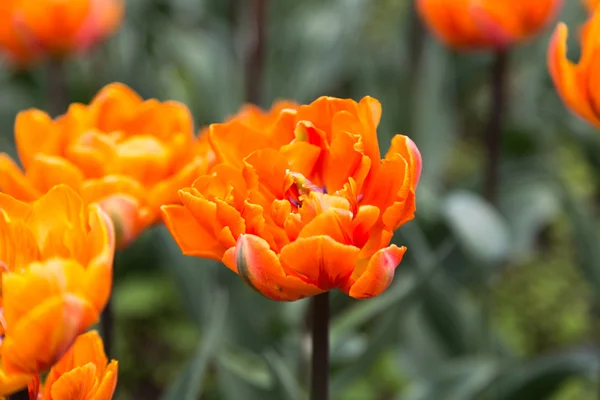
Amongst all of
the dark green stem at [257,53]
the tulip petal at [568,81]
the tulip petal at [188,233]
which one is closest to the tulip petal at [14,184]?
the tulip petal at [188,233]

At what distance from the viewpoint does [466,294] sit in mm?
1786

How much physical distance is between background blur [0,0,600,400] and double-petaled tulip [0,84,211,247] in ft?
0.72

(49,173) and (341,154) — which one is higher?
(341,154)

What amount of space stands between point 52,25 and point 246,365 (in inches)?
31.9

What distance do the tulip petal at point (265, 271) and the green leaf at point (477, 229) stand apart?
0.97 meters

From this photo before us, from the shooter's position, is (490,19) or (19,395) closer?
(19,395)

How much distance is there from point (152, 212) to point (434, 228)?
101 centimetres

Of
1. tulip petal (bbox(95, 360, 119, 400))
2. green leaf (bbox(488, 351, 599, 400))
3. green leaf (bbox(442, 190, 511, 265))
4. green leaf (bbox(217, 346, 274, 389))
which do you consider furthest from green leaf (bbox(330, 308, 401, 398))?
tulip petal (bbox(95, 360, 119, 400))

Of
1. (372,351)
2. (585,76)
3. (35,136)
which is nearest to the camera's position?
(585,76)

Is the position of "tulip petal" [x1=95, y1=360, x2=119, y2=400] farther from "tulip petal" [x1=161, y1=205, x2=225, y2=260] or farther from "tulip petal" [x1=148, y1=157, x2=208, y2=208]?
"tulip petal" [x1=148, y1=157, x2=208, y2=208]

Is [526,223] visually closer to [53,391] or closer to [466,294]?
[466,294]

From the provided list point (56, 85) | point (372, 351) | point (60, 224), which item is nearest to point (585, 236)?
point (372, 351)

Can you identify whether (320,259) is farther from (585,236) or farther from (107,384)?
(585,236)

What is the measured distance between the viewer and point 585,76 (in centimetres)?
85
